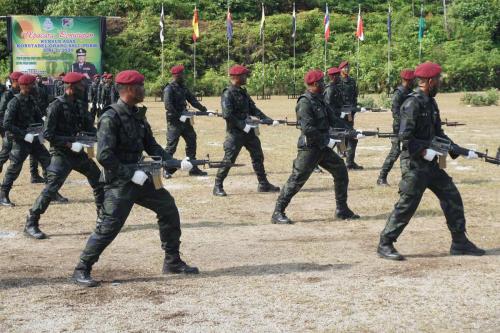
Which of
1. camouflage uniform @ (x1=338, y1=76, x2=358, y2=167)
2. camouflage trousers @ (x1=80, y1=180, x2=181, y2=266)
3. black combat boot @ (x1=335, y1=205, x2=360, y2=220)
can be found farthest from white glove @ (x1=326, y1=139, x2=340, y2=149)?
camouflage uniform @ (x1=338, y1=76, x2=358, y2=167)

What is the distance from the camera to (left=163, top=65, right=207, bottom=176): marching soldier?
45.5 feet

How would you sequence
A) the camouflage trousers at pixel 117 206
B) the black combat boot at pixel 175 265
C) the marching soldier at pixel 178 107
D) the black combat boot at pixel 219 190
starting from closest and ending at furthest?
the camouflage trousers at pixel 117 206
the black combat boot at pixel 175 265
the black combat boot at pixel 219 190
the marching soldier at pixel 178 107

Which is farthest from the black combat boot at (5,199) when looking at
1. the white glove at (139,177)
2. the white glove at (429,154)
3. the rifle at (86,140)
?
the white glove at (429,154)

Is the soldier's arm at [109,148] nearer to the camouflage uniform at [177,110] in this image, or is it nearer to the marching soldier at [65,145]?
the marching soldier at [65,145]

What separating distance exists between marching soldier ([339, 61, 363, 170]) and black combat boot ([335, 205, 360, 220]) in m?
4.31

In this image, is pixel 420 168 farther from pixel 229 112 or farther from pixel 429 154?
pixel 229 112

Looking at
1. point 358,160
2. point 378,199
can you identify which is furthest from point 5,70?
point 378,199

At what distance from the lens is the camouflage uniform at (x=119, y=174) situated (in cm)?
684

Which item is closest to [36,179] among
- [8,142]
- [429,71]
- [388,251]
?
[8,142]

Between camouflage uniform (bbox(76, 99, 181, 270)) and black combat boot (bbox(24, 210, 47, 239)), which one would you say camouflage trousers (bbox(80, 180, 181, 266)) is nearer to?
camouflage uniform (bbox(76, 99, 181, 270))

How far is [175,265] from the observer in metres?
7.48

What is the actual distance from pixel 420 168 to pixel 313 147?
217 cm

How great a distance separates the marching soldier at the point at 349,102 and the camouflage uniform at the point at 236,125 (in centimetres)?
264

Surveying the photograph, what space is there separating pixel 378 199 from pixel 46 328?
6.69 meters
